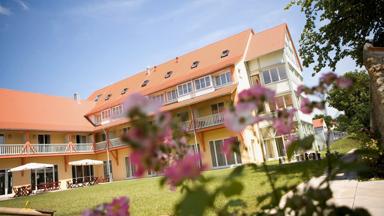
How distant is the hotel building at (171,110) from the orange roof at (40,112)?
0.08 meters

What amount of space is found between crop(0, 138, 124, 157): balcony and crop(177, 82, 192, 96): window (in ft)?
24.5

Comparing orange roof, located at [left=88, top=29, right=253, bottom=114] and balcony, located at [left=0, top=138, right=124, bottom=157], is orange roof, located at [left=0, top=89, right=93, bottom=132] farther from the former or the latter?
orange roof, located at [left=88, top=29, right=253, bottom=114]

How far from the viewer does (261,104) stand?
1.15m

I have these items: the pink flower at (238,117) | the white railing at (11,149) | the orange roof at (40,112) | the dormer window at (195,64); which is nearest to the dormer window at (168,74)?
the dormer window at (195,64)

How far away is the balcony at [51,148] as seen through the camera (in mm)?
24359

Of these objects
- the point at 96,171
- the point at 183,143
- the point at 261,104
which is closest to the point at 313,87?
the point at 261,104

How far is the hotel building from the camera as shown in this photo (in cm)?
2442

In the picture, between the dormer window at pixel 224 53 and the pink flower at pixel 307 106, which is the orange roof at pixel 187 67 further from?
the pink flower at pixel 307 106

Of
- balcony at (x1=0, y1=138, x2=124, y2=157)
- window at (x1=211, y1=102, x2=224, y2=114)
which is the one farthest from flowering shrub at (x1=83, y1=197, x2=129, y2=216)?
window at (x1=211, y1=102, x2=224, y2=114)

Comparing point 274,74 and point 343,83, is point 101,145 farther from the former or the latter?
point 343,83


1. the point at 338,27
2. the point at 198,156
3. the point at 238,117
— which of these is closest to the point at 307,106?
the point at 238,117

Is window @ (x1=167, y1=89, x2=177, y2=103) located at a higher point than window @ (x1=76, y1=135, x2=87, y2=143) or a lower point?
higher

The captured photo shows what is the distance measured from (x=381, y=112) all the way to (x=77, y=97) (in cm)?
3583

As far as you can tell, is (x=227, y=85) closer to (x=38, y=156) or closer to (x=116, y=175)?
(x=116, y=175)
